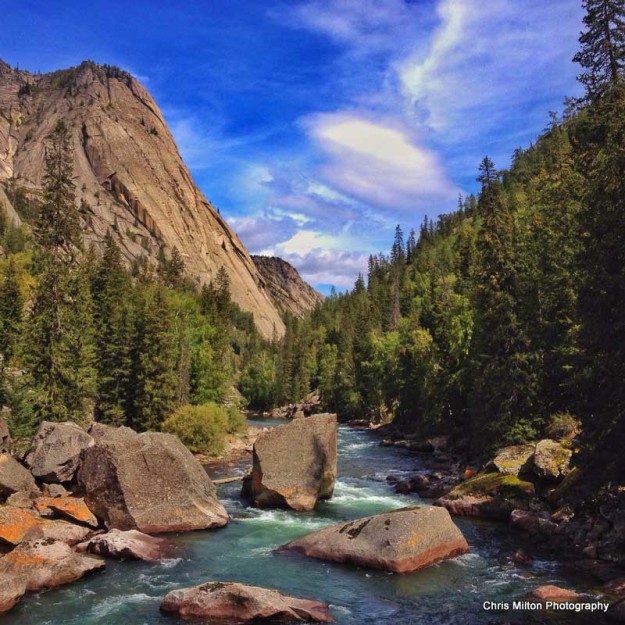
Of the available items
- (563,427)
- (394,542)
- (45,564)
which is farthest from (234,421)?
(45,564)

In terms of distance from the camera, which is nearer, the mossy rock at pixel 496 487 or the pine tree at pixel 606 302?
the pine tree at pixel 606 302

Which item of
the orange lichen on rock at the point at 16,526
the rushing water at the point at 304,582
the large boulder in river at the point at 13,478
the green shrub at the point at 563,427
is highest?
the green shrub at the point at 563,427

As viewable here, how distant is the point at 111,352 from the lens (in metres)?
47.8

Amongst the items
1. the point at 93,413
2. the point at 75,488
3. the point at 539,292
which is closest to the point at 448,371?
the point at 539,292

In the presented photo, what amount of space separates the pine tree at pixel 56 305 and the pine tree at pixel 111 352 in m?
10.1

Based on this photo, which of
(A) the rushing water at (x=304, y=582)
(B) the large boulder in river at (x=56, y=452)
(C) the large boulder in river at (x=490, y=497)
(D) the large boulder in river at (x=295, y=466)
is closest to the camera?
(A) the rushing water at (x=304, y=582)

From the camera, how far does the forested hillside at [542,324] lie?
55.2 ft

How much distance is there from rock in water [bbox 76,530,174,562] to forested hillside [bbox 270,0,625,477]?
48.3 feet

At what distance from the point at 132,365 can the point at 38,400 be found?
14.9 meters

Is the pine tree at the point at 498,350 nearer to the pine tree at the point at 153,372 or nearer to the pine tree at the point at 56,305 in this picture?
the pine tree at the point at 153,372

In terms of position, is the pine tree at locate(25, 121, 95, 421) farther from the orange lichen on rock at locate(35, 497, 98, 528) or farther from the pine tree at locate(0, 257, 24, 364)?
the orange lichen on rock at locate(35, 497, 98, 528)

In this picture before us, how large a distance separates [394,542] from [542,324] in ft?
70.5

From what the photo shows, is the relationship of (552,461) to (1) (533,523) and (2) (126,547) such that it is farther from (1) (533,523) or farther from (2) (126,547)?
(2) (126,547)

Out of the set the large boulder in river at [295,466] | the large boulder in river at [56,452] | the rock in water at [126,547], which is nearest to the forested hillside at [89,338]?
the large boulder in river at [56,452]
